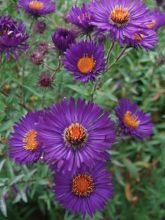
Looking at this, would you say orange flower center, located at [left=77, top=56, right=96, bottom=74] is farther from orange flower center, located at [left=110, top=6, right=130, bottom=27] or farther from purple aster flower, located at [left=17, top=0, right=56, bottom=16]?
purple aster flower, located at [left=17, top=0, right=56, bottom=16]

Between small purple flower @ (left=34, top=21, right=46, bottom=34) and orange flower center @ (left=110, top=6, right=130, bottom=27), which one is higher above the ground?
small purple flower @ (left=34, top=21, right=46, bottom=34)

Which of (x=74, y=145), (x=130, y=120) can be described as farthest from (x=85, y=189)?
(x=130, y=120)

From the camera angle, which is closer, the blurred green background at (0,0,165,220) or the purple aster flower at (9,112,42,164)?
the purple aster flower at (9,112,42,164)

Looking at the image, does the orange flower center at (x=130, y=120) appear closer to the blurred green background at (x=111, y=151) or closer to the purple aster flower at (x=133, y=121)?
the purple aster flower at (x=133, y=121)

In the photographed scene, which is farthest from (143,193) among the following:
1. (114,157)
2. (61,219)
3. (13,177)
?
(13,177)

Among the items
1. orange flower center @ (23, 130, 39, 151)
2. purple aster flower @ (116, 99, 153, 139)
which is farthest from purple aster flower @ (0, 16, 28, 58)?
purple aster flower @ (116, 99, 153, 139)

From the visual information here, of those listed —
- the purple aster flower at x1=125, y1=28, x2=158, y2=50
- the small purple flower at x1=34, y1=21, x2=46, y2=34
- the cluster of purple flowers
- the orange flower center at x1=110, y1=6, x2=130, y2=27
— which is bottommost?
the cluster of purple flowers

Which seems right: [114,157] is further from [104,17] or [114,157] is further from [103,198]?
[104,17]
